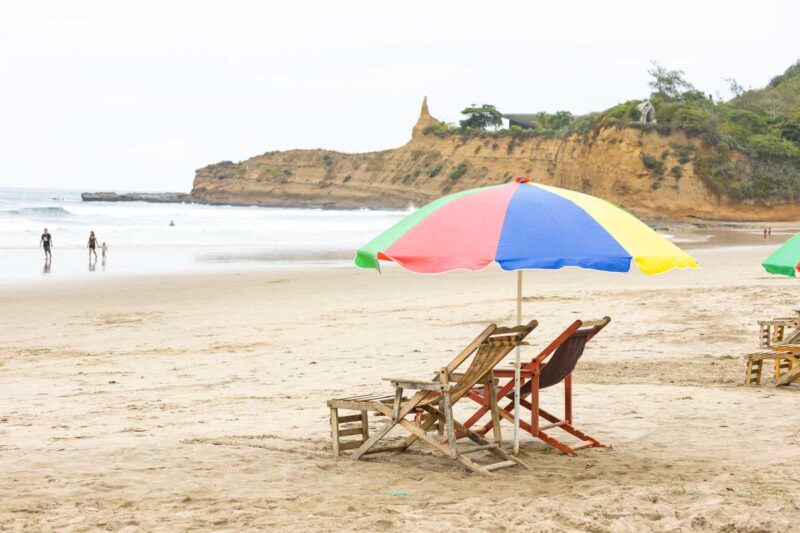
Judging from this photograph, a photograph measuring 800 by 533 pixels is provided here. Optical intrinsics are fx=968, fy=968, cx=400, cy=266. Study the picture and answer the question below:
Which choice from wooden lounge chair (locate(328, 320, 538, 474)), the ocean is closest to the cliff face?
the ocean

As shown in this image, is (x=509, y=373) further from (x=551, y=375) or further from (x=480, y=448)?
(x=480, y=448)

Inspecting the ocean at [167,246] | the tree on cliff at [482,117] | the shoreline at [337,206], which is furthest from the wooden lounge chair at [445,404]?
the tree on cliff at [482,117]

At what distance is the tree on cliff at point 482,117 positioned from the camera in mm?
107625

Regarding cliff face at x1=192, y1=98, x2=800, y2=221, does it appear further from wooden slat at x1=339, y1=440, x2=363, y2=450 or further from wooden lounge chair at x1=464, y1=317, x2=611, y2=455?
wooden slat at x1=339, y1=440, x2=363, y2=450

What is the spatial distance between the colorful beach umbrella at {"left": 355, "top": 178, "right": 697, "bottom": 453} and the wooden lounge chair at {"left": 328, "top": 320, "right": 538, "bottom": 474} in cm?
46

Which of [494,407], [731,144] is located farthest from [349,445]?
[731,144]

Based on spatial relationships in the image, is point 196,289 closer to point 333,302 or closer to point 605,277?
point 333,302

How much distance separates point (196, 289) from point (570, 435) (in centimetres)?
1440

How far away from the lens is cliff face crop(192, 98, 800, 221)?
61719 mm

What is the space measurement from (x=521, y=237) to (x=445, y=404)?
1.09 metres

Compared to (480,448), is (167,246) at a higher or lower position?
lower

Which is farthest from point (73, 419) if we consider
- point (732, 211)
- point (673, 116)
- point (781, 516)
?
point (673, 116)

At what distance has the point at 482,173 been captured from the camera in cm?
9225

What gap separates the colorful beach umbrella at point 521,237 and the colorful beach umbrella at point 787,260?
3.15 metres
